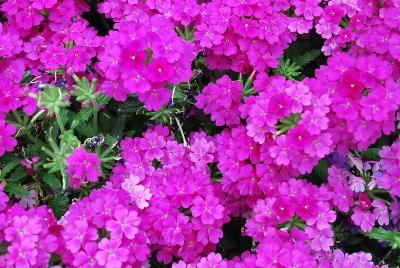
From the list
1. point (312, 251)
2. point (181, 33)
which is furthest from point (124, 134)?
point (312, 251)

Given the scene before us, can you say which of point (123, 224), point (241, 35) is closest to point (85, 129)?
point (123, 224)

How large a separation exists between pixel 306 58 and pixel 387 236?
3.51 ft

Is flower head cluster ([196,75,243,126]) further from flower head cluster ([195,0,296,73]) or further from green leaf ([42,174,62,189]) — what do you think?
green leaf ([42,174,62,189])

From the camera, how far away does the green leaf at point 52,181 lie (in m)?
2.98

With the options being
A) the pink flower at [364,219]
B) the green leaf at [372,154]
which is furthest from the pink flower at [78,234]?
the green leaf at [372,154]

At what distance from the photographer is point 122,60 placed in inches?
107

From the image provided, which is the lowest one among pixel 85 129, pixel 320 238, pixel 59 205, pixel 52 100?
pixel 59 205

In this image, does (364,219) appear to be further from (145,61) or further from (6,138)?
(6,138)

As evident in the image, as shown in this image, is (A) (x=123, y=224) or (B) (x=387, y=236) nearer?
→ (A) (x=123, y=224)

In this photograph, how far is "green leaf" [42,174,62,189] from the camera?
9.79 feet

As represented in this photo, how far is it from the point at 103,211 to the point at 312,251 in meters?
0.97

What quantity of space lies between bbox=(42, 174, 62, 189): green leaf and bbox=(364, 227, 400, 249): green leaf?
1489 mm

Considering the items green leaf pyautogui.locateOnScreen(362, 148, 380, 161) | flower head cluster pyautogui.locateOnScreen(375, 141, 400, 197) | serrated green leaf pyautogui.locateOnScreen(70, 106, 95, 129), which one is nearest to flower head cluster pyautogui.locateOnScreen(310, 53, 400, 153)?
flower head cluster pyautogui.locateOnScreen(375, 141, 400, 197)

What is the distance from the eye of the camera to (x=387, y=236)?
115 inches
